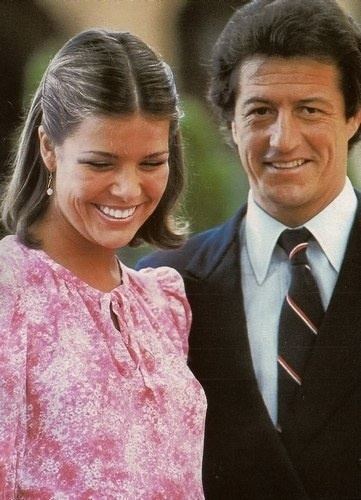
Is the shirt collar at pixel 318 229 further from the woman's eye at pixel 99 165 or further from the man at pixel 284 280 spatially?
the woman's eye at pixel 99 165

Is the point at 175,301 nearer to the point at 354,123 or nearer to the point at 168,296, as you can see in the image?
the point at 168,296

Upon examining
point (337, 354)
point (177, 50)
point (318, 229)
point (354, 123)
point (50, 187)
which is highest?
point (177, 50)

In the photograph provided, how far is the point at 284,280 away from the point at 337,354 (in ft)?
0.61

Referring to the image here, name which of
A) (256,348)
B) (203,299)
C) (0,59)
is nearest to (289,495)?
(256,348)

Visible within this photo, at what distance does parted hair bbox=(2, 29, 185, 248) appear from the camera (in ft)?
5.40

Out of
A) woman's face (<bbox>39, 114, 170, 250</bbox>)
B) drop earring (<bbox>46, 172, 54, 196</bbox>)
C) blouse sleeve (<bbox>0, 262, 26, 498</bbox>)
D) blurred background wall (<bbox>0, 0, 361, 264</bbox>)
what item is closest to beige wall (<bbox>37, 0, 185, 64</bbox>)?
blurred background wall (<bbox>0, 0, 361, 264</bbox>)

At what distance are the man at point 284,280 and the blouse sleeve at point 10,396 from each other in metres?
0.38

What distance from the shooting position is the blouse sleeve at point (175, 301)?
72.1 inches

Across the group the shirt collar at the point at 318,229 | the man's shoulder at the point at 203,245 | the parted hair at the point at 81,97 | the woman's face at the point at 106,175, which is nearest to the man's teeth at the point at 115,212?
the woman's face at the point at 106,175

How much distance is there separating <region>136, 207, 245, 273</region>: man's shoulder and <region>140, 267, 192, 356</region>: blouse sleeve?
0.02 m

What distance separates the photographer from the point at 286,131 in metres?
1.81

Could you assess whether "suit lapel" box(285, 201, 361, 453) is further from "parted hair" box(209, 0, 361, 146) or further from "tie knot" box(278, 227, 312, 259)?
"parted hair" box(209, 0, 361, 146)

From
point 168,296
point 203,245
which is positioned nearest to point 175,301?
point 168,296

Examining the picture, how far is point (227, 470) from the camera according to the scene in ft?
6.13
